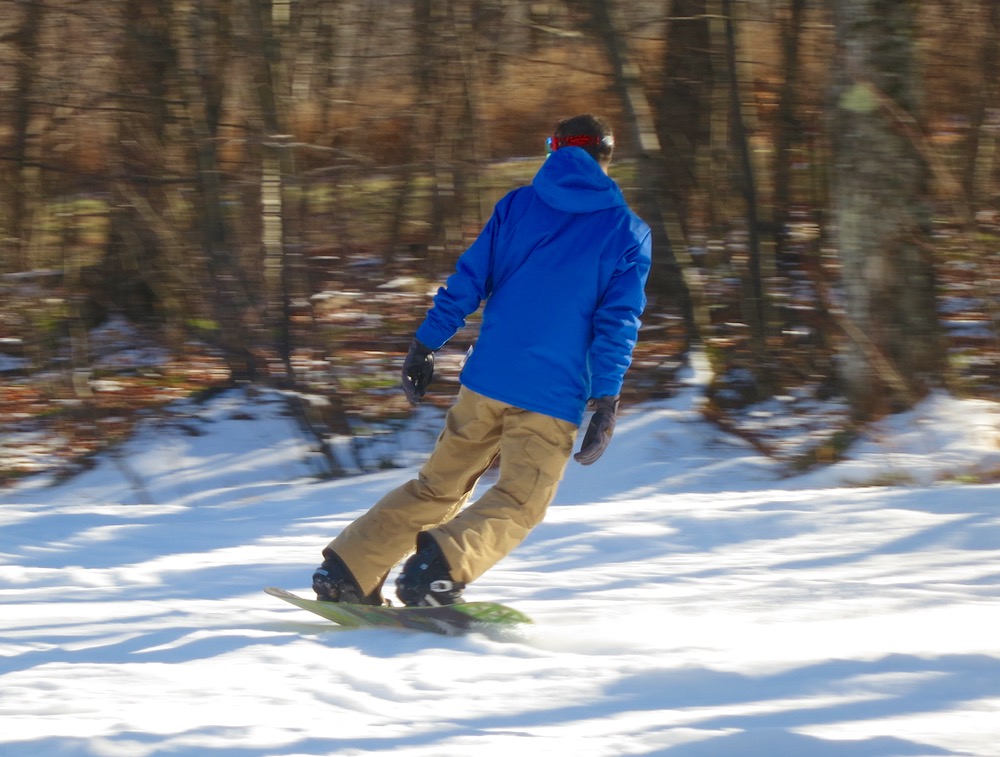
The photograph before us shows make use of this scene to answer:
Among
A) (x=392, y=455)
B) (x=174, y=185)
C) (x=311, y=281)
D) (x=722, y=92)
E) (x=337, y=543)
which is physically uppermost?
(x=722, y=92)

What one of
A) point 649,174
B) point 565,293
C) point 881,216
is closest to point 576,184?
point 565,293

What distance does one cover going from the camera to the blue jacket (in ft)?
12.6

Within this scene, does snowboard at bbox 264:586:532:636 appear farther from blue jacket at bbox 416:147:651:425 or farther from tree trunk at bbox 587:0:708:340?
tree trunk at bbox 587:0:708:340

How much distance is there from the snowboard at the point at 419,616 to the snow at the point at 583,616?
2.0 inches

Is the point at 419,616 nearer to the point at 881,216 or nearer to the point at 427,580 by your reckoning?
the point at 427,580

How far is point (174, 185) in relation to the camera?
25.1 feet

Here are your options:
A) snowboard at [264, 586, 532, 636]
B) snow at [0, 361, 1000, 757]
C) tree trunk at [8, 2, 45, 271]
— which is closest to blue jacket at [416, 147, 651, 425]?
snowboard at [264, 586, 532, 636]

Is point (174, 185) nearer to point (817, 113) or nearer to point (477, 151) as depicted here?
point (477, 151)

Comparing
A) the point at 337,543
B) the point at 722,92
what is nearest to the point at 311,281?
the point at 722,92

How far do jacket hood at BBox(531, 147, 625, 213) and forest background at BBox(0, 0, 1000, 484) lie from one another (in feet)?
10.5

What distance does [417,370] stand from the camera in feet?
13.1

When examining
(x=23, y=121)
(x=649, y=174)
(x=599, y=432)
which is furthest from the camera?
(x=23, y=121)

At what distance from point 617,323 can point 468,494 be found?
0.82m

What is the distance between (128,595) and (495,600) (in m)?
1.40
